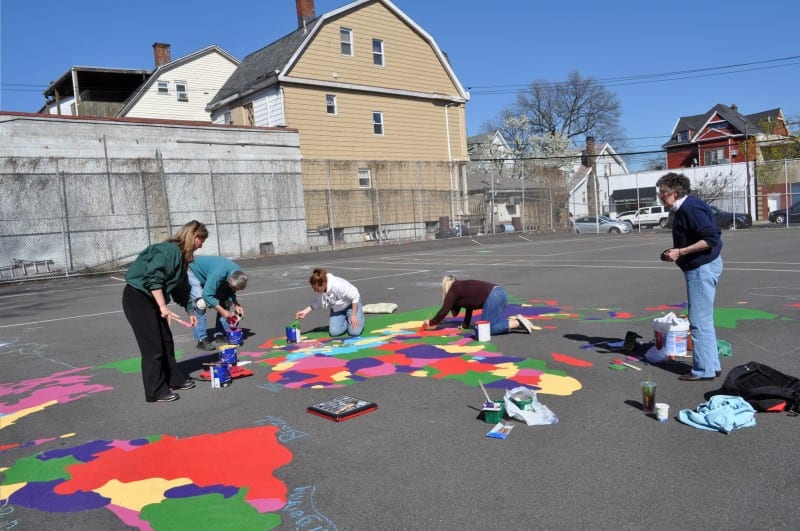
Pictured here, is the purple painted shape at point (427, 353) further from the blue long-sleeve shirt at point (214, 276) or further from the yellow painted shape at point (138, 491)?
the yellow painted shape at point (138, 491)

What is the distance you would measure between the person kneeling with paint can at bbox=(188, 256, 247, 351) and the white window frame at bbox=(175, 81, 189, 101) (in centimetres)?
3332

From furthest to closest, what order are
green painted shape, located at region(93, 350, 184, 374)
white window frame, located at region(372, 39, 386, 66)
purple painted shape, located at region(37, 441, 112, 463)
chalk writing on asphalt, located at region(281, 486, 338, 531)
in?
white window frame, located at region(372, 39, 386, 66) → green painted shape, located at region(93, 350, 184, 374) → purple painted shape, located at region(37, 441, 112, 463) → chalk writing on asphalt, located at region(281, 486, 338, 531)

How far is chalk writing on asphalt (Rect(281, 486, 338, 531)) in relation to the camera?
132 inches

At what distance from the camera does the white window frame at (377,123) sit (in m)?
32.4

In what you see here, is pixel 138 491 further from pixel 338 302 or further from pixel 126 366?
pixel 338 302

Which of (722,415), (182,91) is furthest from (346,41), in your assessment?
(722,415)

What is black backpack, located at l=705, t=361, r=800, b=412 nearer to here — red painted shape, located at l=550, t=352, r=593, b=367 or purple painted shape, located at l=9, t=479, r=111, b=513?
red painted shape, located at l=550, t=352, r=593, b=367

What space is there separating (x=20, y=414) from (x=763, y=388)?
21.8 ft

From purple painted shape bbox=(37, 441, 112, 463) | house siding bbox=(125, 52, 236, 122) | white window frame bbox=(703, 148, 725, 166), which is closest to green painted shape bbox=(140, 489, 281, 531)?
purple painted shape bbox=(37, 441, 112, 463)

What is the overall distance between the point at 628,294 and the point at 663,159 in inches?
2678

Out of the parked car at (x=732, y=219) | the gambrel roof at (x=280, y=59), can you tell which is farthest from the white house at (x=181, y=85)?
the parked car at (x=732, y=219)

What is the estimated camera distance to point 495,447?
4.31m

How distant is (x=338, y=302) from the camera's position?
333 inches

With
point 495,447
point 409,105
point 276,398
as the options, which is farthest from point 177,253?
point 409,105
